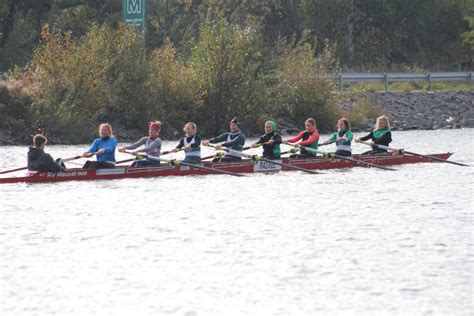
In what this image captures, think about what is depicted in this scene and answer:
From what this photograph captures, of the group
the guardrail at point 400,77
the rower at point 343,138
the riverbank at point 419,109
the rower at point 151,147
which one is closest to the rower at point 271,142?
the rower at point 343,138

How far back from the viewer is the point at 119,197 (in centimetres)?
2528

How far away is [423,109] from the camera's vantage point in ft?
182

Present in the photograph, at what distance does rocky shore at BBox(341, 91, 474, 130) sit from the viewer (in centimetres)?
5347

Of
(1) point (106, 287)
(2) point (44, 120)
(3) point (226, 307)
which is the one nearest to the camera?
(3) point (226, 307)

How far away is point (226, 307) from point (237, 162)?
15522 millimetres

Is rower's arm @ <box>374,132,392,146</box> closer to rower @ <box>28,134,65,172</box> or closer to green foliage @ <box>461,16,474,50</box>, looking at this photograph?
rower @ <box>28,134,65,172</box>

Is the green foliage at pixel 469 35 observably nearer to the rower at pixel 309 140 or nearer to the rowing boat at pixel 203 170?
the rowing boat at pixel 203 170

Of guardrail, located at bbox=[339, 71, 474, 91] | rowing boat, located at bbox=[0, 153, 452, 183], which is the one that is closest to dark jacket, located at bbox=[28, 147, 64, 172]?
rowing boat, located at bbox=[0, 153, 452, 183]

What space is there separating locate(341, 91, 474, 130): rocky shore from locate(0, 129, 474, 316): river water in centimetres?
2466

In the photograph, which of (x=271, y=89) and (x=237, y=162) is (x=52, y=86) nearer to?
(x=271, y=89)

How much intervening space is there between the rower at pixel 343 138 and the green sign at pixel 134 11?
1393 cm

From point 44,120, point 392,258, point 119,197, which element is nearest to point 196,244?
point 392,258

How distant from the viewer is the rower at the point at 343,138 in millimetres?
31641

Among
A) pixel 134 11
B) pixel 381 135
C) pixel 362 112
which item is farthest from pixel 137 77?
pixel 381 135
